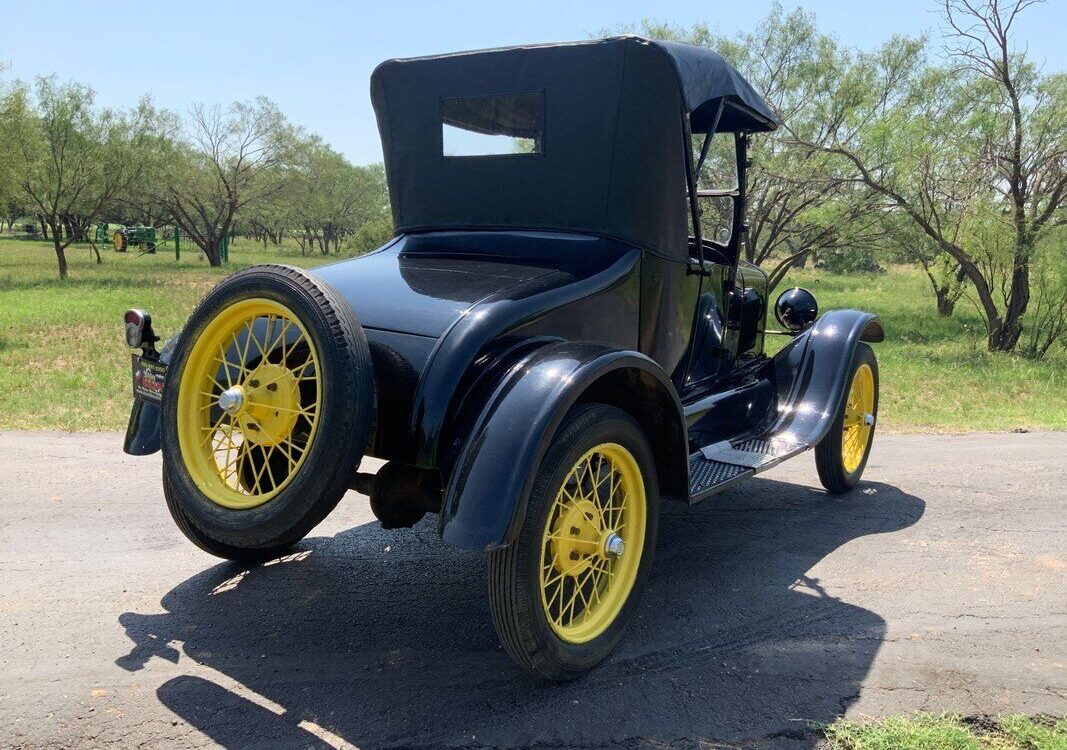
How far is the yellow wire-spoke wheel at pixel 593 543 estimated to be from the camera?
2891 millimetres

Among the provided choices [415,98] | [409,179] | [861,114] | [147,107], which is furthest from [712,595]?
[147,107]

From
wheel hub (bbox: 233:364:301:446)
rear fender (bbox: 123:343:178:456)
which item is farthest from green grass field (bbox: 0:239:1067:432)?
wheel hub (bbox: 233:364:301:446)

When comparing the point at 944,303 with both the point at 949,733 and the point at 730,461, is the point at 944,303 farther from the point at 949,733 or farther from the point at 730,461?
the point at 949,733

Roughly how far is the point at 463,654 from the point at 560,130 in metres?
2.21

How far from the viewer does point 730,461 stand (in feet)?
13.2

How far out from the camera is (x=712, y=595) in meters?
3.72

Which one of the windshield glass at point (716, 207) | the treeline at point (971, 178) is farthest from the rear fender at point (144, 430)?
the treeline at point (971, 178)

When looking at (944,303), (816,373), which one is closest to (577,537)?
(816,373)

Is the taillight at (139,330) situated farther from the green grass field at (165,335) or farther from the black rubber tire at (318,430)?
the green grass field at (165,335)

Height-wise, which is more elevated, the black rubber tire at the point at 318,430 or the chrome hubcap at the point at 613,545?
the black rubber tire at the point at 318,430

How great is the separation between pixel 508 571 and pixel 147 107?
2996cm

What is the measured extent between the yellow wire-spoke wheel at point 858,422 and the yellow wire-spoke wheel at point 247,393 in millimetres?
3578

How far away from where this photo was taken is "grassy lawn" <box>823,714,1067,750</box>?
8.50 ft

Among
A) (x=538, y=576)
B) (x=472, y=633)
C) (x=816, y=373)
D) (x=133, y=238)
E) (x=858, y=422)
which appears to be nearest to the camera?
(x=538, y=576)
